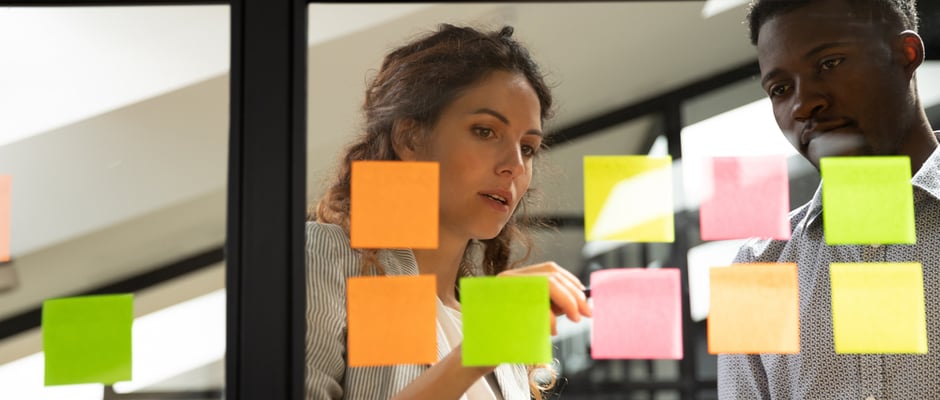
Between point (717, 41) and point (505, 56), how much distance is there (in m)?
0.34

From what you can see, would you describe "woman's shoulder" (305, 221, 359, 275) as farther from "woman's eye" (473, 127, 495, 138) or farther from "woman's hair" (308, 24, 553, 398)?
"woman's eye" (473, 127, 495, 138)

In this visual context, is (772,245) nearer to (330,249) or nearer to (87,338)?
(330,249)

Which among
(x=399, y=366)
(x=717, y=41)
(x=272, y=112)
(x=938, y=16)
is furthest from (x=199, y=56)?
(x=938, y=16)

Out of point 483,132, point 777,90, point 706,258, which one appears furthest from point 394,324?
point 777,90

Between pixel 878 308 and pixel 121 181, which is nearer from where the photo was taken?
pixel 878 308

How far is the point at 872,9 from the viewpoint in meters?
1.52

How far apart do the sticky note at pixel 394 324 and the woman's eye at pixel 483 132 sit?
0.25 m

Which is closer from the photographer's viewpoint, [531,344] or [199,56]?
[531,344]

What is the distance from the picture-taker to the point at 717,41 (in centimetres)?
150

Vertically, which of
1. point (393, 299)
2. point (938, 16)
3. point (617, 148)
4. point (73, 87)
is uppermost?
point (938, 16)

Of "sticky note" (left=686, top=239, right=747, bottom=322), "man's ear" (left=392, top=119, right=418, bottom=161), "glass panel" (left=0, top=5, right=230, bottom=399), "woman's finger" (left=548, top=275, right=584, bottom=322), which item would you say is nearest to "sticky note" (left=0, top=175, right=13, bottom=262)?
"glass panel" (left=0, top=5, right=230, bottom=399)

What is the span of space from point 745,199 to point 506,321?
1.39ft

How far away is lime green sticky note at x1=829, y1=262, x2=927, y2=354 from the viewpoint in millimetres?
1405

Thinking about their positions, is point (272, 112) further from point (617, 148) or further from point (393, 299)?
point (617, 148)
